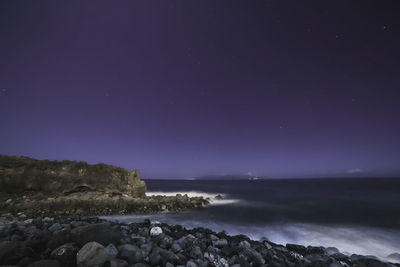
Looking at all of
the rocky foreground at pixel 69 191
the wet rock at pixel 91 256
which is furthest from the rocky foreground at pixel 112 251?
the rocky foreground at pixel 69 191

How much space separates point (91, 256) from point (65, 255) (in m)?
0.42

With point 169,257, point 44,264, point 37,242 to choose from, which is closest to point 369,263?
point 169,257

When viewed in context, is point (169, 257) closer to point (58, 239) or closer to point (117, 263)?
point (117, 263)

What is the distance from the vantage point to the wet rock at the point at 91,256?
2.66 m

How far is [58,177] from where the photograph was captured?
14.3 metres

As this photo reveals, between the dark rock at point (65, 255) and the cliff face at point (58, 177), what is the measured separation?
14250mm

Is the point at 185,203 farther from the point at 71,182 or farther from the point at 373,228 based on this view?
the point at 373,228

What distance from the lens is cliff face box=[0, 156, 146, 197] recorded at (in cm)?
1313

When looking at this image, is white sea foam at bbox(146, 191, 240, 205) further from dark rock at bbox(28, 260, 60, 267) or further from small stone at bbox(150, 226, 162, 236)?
dark rock at bbox(28, 260, 60, 267)

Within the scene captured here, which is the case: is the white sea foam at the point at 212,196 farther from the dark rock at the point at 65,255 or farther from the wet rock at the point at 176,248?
the dark rock at the point at 65,255

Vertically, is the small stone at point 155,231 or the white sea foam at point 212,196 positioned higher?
the small stone at point 155,231

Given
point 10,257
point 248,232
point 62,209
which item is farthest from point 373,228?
point 62,209

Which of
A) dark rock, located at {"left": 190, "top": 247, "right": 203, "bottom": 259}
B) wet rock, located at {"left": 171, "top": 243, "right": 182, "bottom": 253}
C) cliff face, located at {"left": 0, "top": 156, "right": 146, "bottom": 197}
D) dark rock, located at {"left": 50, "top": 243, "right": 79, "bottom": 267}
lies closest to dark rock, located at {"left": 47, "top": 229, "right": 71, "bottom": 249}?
dark rock, located at {"left": 50, "top": 243, "right": 79, "bottom": 267}

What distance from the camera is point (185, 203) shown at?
14.4 meters
